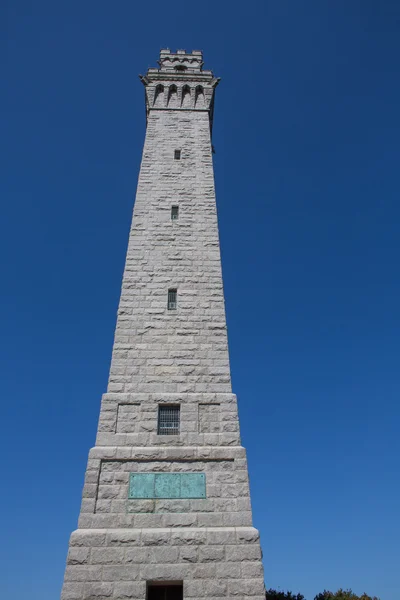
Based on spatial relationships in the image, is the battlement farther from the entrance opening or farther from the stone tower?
the entrance opening

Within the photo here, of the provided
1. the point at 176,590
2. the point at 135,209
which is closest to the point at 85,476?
the point at 176,590

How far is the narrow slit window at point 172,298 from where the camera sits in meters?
11.0

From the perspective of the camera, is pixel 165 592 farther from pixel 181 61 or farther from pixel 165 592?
pixel 181 61

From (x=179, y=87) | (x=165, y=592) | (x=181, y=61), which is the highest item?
(x=181, y=61)

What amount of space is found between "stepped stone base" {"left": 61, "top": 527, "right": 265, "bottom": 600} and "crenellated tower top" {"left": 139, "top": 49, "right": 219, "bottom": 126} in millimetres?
14883

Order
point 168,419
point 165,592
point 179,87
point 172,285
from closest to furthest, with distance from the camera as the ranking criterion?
point 165,592 < point 168,419 < point 172,285 < point 179,87

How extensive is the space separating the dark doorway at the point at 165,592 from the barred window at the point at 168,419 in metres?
2.65

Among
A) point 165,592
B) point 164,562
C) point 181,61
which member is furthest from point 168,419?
point 181,61

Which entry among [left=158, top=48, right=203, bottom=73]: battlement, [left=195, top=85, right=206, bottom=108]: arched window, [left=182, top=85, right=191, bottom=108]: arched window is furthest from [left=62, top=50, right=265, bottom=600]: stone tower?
[left=158, top=48, right=203, bottom=73]: battlement

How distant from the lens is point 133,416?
29.9ft

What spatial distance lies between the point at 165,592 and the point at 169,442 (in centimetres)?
253

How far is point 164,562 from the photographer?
7441 mm

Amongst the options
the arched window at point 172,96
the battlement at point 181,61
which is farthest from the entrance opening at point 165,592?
the battlement at point 181,61

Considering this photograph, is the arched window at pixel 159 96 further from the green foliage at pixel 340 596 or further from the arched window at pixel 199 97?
the green foliage at pixel 340 596
